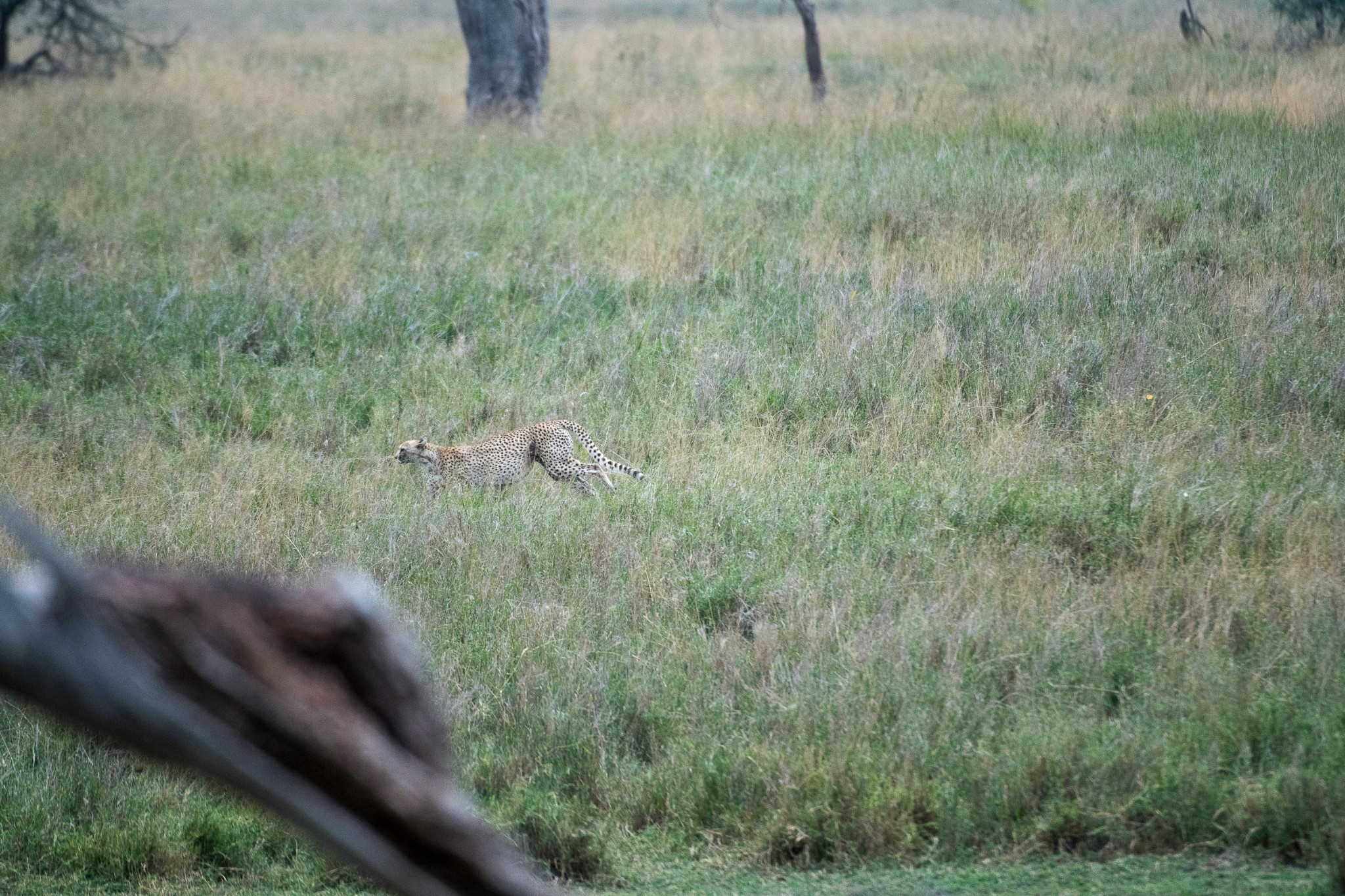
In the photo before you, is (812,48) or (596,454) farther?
(812,48)

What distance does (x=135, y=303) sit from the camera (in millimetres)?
9883

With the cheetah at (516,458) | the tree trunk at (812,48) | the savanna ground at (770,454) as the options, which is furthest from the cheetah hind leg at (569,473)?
the tree trunk at (812,48)

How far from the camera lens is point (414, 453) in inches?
296

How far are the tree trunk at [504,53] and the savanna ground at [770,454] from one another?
265 centimetres

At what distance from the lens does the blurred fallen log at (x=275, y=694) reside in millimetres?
1678

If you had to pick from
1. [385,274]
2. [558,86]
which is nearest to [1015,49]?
[558,86]

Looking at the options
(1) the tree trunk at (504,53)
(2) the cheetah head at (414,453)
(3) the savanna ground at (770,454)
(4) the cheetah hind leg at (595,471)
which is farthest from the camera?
(1) the tree trunk at (504,53)

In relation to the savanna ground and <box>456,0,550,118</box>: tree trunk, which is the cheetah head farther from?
<box>456,0,550,118</box>: tree trunk

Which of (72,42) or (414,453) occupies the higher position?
(72,42)

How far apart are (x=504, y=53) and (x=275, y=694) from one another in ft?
59.7

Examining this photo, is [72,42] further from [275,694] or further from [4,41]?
[275,694]

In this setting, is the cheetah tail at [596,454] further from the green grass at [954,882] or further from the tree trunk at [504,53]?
the tree trunk at [504,53]

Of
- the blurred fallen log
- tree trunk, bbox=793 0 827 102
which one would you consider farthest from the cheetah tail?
tree trunk, bbox=793 0 827 102

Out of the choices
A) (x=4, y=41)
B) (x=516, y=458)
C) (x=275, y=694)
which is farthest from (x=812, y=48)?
(x=275, y=694)
